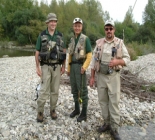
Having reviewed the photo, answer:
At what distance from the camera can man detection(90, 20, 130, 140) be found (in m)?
3.44

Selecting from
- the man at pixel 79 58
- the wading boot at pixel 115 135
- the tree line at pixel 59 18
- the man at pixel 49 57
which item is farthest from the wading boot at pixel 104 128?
the tree line at pixel 59 18

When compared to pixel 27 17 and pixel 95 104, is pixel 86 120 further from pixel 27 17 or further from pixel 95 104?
pixel 27 17

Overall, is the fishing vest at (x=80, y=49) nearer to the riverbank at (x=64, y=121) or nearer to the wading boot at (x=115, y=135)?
the riverbank at (x=64, y=121)

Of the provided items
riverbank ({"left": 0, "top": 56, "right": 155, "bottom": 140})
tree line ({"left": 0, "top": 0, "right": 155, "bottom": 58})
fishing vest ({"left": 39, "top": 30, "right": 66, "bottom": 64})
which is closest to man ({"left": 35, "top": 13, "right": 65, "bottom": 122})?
fishing vest ({"left": 39, "top": 30, "right": 66, "bottom": 64})

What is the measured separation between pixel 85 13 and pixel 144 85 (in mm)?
46503

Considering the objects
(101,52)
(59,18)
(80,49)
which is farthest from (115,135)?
(59,18)

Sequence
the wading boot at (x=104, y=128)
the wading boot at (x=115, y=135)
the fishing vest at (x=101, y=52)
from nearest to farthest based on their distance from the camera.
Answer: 1. the fishing vest at (x=101, y=52)
2. the wading boot at (x=115, y=135)
3. the wading boot at (x=104, y=128)

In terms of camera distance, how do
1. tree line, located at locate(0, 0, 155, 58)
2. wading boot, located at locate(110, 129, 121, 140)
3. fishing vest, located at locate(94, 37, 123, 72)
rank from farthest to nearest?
tree line, located at locate(0, 0, 155, 58), wading boot, located at locate(110, 129, 121, 140), fishing vest, located at locate(94, 37, 123, 72)

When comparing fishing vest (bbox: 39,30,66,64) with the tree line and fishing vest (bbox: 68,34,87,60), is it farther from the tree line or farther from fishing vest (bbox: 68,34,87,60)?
the tree line

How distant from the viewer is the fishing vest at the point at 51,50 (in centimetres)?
378

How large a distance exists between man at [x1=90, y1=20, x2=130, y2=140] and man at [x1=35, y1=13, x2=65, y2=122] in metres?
0.79

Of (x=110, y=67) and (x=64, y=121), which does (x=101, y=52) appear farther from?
(x=64, y=121)

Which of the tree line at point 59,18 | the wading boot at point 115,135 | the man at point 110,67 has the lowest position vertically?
the wading boot at point 115,135

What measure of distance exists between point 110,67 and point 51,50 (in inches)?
50.7
